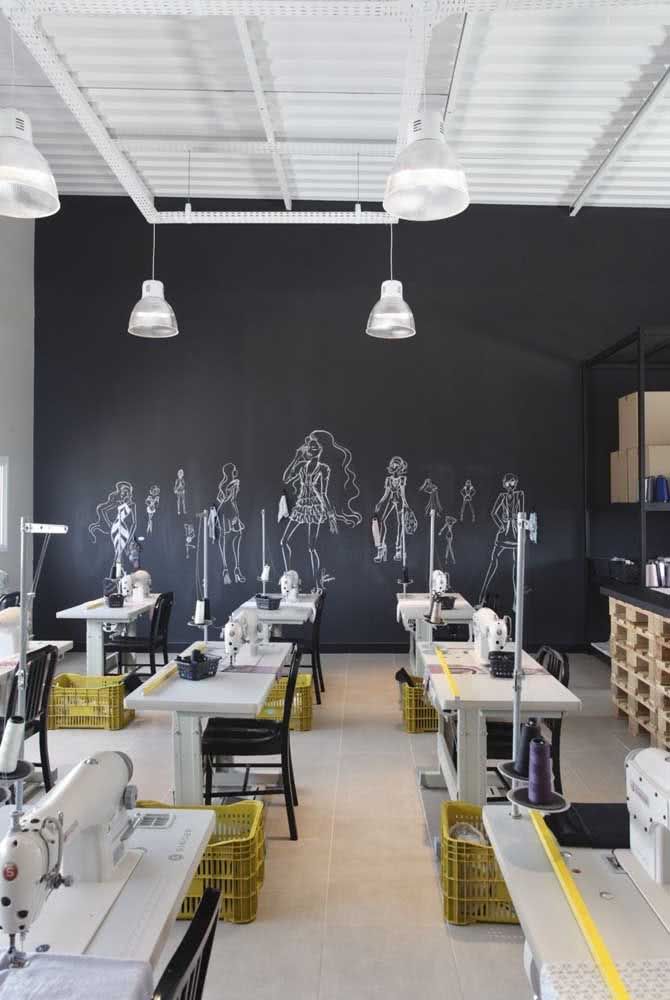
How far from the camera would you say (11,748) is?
1.74m

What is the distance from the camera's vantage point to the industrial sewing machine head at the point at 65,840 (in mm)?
1374

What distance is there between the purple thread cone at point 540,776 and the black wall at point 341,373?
5.94m

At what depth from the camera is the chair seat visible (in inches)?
136

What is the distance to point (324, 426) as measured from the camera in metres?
7.86

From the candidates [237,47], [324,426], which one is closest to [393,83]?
[237,47]

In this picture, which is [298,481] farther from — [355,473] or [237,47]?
[237,47]

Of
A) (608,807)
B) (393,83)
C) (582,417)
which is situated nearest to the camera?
(608,807)

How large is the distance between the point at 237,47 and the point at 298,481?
13.1 feet

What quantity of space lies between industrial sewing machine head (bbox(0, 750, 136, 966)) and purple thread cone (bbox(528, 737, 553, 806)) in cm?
102

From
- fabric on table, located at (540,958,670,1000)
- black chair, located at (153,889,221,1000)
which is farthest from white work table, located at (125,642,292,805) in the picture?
fabric on table, located at (540,958,670,1000)

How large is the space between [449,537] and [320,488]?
144 centimetres

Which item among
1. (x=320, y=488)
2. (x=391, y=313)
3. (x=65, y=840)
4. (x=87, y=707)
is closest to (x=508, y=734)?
(x=65, y=840)

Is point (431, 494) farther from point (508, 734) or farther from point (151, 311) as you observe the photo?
point (508, 734)

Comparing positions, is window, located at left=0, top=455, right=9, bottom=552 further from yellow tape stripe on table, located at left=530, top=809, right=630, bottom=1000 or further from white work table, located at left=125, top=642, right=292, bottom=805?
yellow tape stripe on table, located at left=530, top=809, right=630, bottom=1000
